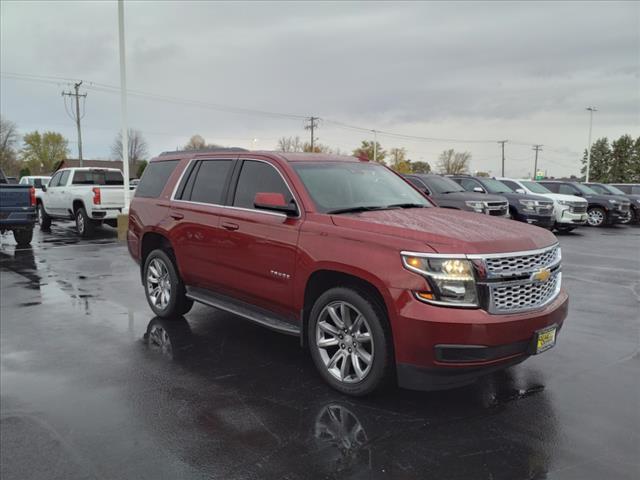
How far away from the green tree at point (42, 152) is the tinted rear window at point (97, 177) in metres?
89.5

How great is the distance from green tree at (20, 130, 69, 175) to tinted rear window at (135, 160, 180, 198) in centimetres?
10057

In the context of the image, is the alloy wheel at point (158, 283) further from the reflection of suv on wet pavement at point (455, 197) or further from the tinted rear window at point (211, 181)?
the reflection of suv on wet pavement at point (455, 197)

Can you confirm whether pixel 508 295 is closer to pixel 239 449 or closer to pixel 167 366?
pixel 239 449

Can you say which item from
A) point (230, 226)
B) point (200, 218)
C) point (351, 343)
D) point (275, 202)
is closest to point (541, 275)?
point (351, 343)

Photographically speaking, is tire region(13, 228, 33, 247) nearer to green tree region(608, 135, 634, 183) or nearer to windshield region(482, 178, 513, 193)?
windshield region(482, 178, 513, 193)

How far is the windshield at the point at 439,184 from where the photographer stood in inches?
559

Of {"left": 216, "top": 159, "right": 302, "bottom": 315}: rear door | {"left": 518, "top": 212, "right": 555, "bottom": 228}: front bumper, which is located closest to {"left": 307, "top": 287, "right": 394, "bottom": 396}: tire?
{"left": 216, "top": 159, "right": 302, "bottom": 315}: rear door

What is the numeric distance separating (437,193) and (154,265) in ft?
30.6

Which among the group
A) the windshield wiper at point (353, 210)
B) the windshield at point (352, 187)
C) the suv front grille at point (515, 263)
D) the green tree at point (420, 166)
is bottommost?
the suv front grille at point (515, 263)

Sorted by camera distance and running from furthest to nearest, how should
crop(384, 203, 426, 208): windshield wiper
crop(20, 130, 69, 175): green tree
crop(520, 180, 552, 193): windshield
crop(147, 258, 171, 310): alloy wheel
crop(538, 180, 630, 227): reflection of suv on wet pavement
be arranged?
crop(20, 130, 69, 175): green tree → crop(538, 180, 630, 227): reflection of suv on wet pavement → crop(520, 180, 552, 193): windshield → crop(147, 258, 171, 310): alloy wheel → crop(384, 203, 426, 208): windshield wiper

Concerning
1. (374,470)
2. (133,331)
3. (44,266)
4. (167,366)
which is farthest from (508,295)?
(44,266)

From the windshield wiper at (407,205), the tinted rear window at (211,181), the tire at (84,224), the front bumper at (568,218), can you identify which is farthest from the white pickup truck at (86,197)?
the front bumper at (568,218)

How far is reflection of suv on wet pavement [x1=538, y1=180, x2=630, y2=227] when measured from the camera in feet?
68.9

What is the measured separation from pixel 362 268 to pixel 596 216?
2102 cm
